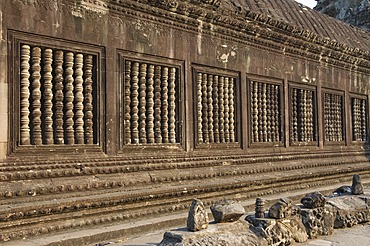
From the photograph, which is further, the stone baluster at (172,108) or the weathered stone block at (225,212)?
the stone baluster at (172,108)

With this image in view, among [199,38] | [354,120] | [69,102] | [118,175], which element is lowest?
[118,175]

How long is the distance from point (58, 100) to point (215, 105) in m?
3.69

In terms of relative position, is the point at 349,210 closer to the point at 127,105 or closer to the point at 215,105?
the point at 215,105

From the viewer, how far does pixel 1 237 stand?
17.7 feet

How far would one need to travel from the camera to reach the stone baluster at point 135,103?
7.73 meters

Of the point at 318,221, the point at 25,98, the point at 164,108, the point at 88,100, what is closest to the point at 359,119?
the point at 164,108

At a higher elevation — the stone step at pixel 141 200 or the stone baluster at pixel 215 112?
the stone baluster at pixel 215 112

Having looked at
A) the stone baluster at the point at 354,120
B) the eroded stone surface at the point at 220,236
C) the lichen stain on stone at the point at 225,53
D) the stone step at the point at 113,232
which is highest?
the lichen stain on stone at the point at 225,53

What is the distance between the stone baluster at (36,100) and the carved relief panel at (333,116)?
340 inches

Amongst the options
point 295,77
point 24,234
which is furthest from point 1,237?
point 295,77

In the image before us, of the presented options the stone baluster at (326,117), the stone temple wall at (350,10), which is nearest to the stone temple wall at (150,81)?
the stone baluster at (326,117)

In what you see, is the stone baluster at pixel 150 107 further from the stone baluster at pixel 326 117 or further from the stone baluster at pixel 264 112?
the stone baluster at pixel 326 117

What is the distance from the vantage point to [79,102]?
6941mm

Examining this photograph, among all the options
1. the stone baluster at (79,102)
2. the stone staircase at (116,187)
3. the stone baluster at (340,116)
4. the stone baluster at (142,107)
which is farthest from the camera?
the stone baluster at (340,116)
